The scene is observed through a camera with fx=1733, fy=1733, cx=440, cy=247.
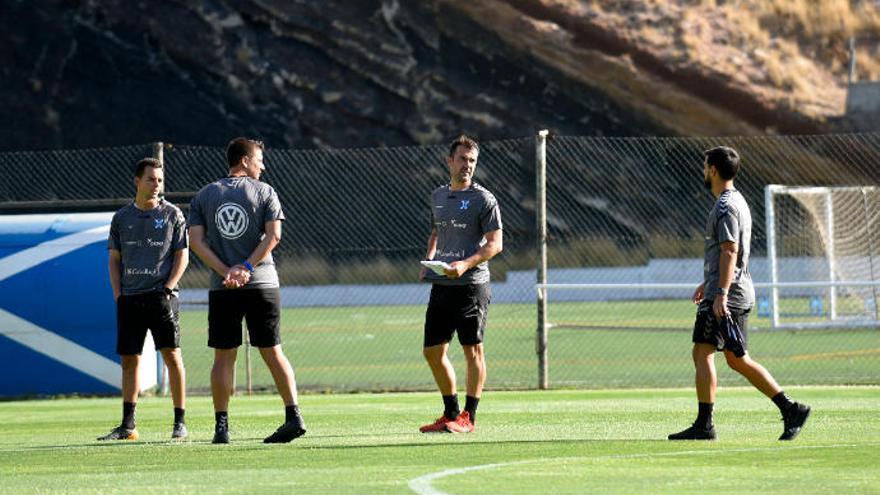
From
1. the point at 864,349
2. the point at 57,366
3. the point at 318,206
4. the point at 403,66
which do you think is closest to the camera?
the point at 57,366

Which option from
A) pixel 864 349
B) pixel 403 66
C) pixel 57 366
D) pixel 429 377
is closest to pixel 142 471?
pixel 57 366

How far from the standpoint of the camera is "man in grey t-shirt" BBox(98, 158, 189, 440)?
12.4 m

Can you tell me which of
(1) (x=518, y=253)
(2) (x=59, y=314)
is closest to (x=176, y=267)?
(2) (x=59, y=314)

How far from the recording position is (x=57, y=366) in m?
17.8

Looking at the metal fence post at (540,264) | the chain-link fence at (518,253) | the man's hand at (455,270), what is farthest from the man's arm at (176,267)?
the metal fence post at (540,264)

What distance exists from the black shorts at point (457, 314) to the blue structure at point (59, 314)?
20.3ft

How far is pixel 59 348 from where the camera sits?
58.5 feet

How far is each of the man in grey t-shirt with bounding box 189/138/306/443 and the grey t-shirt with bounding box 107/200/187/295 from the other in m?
1.10

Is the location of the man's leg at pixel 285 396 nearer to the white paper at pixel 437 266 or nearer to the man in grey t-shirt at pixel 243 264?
the man in grey t-shirt at pixel 243 264

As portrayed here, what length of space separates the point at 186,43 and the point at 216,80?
1.66m

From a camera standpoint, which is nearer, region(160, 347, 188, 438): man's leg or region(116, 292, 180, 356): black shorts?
region(160, 347, 188, 438): man's leg

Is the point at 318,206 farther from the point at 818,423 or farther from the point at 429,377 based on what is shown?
the point at 818,423

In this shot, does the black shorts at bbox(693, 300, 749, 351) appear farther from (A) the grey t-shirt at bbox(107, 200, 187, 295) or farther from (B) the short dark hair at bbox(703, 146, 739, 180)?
(A) the grey t-shirt at bbox(107, 200, 187, 295)

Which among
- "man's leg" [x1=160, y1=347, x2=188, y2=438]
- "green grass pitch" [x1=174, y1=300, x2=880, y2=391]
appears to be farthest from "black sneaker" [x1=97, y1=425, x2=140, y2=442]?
"green grass pitch" [x1=174, y1=300, x2=880, y2=391]
